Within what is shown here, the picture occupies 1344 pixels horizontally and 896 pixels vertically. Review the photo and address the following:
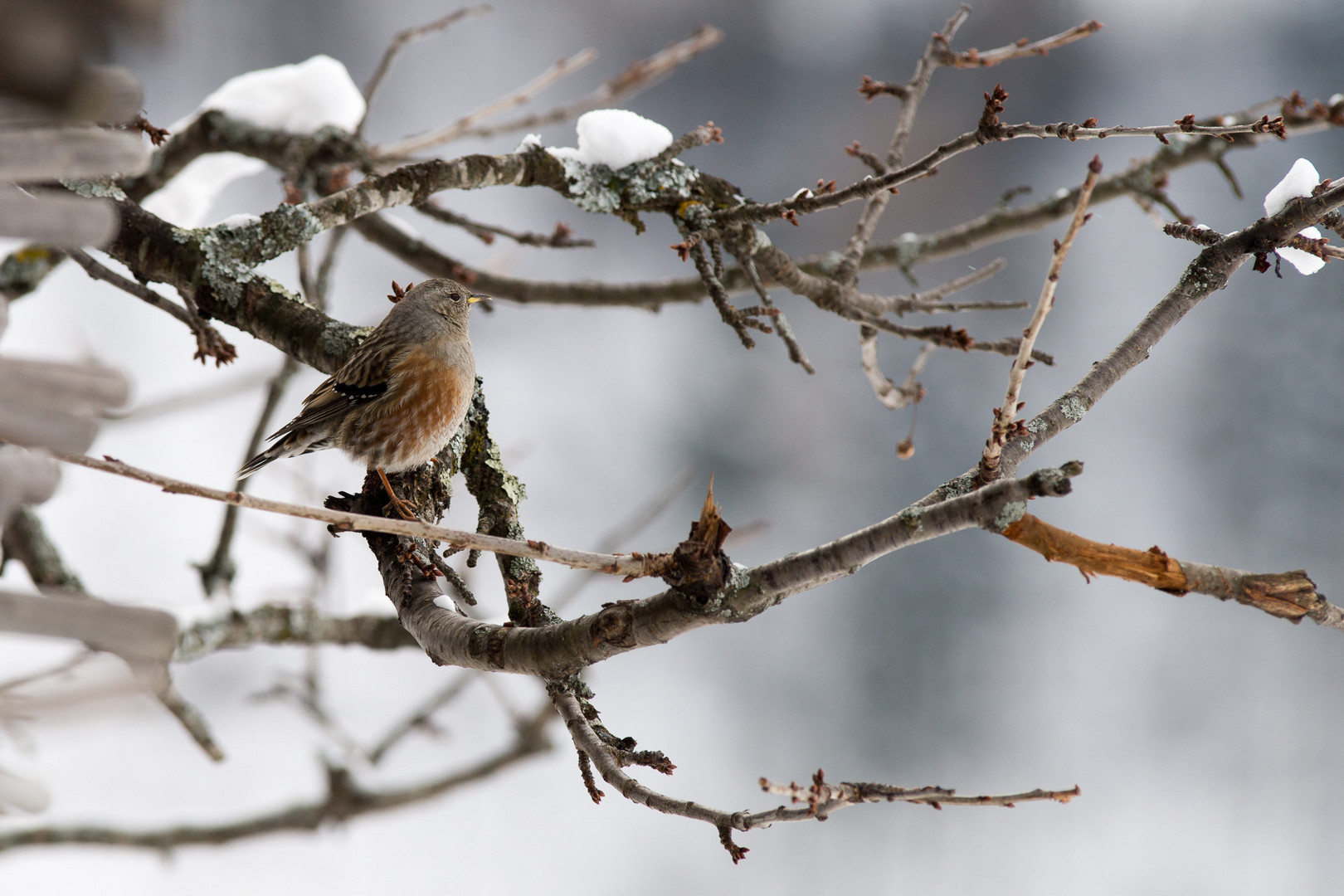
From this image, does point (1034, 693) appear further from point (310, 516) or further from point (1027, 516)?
point (310, 516)

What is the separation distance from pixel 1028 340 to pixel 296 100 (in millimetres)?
1932

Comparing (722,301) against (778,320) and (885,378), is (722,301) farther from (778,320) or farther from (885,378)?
(885,378)

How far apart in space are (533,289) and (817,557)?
1644mm

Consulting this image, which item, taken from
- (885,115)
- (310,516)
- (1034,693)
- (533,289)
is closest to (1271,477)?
(1034,693)

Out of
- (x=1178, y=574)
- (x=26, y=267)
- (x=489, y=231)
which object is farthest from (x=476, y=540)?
(x=26, y=267)

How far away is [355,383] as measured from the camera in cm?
158

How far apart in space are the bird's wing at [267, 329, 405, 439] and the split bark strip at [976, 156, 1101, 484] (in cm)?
110

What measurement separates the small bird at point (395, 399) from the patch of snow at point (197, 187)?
76 centimetres

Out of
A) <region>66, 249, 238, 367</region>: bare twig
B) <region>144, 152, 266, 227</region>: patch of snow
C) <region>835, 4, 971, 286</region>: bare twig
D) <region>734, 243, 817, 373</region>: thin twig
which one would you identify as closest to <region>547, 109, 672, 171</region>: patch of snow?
<region>734, 243, 817, 373</region>: thin twig

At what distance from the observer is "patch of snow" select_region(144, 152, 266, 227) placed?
216 cm

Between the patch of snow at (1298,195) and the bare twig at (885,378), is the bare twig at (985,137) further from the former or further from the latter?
the bare twig at (885,378)

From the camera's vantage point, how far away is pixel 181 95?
14.1 ft

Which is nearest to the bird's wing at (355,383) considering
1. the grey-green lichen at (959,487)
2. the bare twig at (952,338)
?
the bare twig at (952,338)

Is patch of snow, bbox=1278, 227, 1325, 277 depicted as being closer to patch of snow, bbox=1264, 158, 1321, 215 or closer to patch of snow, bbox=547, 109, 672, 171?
patch of snow, bbox=1264, 158, 1321, 215
